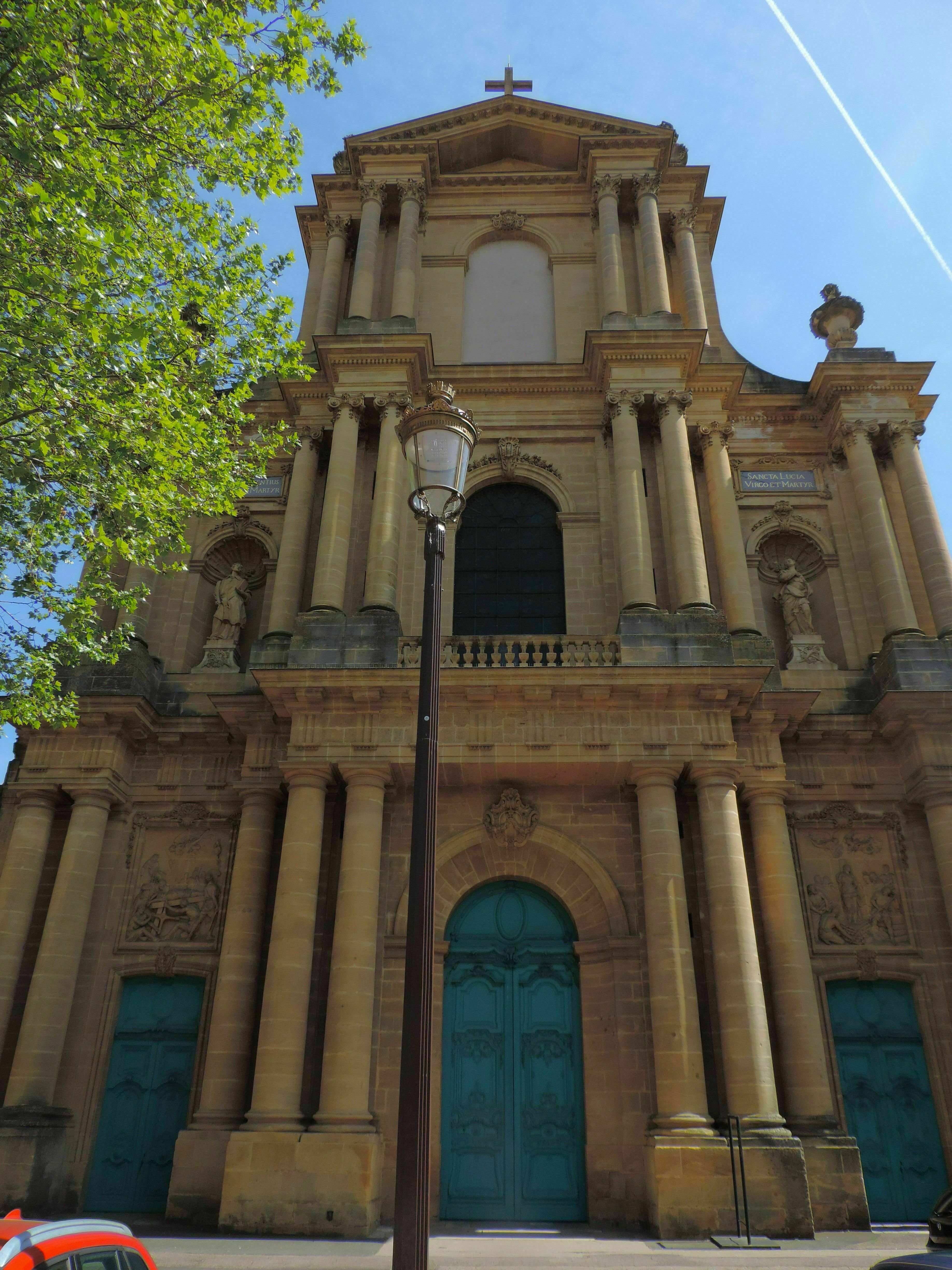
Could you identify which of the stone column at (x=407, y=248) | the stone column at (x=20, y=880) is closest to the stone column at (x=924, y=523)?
the stone column at (x=407, y=248)

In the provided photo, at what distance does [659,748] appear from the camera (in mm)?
13031

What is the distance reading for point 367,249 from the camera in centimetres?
1862

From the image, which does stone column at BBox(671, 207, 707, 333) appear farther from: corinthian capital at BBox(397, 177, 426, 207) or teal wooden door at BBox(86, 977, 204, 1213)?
teal wooden door at BBox(86, 977, 204, 1213)

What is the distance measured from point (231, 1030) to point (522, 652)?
21.3 ft

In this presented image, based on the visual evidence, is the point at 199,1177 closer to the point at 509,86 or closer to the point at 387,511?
the point at 387,511

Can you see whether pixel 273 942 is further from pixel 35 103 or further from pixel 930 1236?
pixel 35 103

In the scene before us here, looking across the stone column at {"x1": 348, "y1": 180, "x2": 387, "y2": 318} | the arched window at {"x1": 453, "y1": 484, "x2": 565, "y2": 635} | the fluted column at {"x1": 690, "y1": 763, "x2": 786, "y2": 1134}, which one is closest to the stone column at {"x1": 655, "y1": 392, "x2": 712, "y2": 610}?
the arched window at {"x1": 453, "y1": 484, "x2": 565, "y2": 635}

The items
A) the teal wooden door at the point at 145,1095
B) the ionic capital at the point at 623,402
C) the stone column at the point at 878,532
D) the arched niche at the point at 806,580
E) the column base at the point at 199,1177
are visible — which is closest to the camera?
the column base at the point at 199,1177

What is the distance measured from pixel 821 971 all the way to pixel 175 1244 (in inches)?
348

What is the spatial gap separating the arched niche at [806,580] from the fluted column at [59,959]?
11.2 m

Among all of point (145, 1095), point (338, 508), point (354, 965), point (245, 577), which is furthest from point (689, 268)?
point (145, 1095)

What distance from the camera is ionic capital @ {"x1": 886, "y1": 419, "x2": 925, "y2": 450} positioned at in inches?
653

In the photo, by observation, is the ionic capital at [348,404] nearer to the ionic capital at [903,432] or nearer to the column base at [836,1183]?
the ionic capital at [903,432]

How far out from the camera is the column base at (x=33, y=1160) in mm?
11352
